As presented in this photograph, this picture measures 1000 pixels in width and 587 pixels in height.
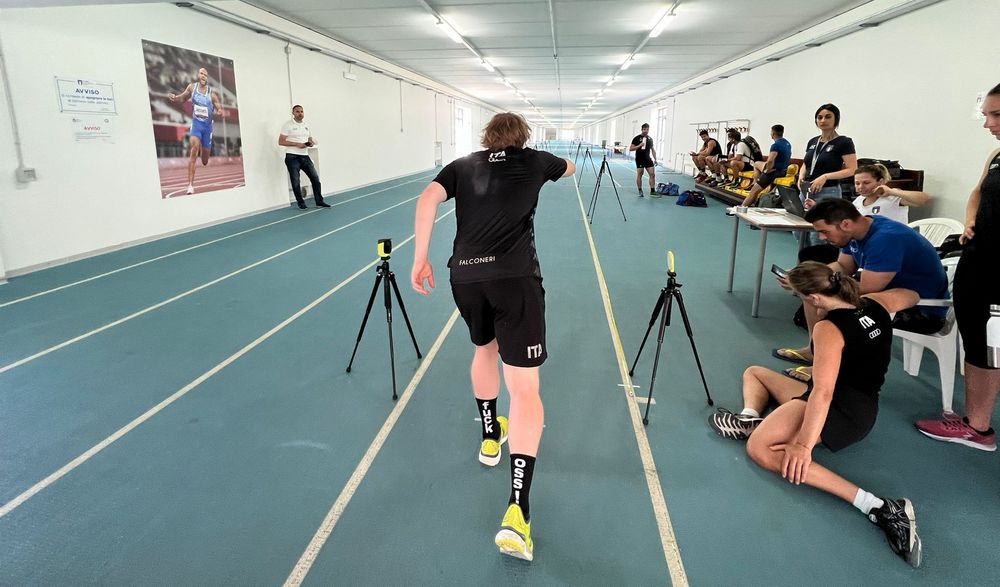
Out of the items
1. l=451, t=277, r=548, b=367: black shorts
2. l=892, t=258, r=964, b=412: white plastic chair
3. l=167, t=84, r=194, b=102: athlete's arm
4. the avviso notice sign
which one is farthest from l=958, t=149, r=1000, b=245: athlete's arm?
l=167, t=84, r=194, b=102: athlete's arm

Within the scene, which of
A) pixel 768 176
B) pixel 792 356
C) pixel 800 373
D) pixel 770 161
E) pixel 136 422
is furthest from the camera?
pixel 768 176

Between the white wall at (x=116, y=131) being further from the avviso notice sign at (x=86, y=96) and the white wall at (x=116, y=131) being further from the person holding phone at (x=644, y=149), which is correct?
the person holding phone at (x=644, y=149)

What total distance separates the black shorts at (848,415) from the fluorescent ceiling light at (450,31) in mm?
8694

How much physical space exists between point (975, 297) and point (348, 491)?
9.67 feet

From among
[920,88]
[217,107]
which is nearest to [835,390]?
[920,88]

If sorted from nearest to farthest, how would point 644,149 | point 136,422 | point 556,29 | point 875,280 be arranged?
1. point 136,422
2. point 875,280
3. point 556,29
4. point 644,149

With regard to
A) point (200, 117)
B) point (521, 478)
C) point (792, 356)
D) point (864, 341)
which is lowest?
point (792, 356)

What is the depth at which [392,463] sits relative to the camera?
2357 mm

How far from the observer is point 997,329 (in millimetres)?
2355

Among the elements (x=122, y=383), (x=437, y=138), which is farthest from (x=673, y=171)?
(x=122, y=383)

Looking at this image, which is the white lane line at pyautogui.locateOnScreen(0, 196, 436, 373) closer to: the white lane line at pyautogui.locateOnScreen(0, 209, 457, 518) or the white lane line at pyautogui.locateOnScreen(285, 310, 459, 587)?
the white lane line at pyautogui.locateOnScreen(0, 209, 457, 518)

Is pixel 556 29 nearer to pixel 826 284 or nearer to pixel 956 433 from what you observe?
pixel 826 284

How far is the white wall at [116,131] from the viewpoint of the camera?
5090 mm

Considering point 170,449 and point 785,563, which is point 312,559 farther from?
point 785,563
